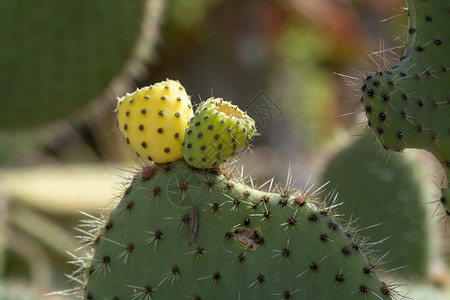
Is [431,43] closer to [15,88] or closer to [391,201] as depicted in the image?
[391,201]

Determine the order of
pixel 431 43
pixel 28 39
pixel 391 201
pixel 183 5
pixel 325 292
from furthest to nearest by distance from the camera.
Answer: pixel 183 5 < pixel 28 39 < pixel 391 201 < pixel 431 43 < pixel 325 292

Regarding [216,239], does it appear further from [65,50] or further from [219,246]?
[65,50]

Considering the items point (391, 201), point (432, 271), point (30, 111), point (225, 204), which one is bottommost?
point (432, 271)

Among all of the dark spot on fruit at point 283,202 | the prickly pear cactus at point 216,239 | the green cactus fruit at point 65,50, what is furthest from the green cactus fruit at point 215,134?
the green cactus fruit at point 65,50

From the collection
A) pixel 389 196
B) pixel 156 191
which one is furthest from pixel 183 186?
pixel 389 196

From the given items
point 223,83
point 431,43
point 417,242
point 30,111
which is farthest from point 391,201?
point 223,83

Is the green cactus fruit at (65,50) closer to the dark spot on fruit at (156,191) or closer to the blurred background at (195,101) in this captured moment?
the blurred background at (195,101)

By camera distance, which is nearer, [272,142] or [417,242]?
[417,242]
